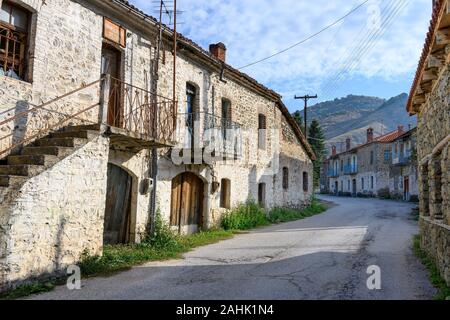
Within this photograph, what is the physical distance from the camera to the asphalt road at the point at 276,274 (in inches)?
224

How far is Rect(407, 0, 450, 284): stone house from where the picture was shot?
5.87m

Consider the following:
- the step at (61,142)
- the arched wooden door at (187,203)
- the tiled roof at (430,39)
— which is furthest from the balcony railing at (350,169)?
the step at (61,142)

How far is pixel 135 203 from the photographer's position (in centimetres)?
977

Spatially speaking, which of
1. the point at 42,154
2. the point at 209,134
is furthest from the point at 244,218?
the point at 42,154

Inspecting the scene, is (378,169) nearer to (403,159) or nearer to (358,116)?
(403,159)

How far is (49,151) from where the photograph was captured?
6875mm

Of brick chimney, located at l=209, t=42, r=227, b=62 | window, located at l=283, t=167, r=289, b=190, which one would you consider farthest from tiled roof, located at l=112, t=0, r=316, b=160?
→ window, located at l=283, t=167, r=289, b=190

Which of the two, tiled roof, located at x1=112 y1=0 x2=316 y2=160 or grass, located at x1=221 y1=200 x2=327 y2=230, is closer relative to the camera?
tiled roof, located at x1=112 y1=0 x2=316 y2=160

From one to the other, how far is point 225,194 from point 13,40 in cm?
902

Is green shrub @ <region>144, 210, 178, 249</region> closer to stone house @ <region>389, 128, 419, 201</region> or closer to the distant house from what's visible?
stone house @ <region>389, 128, 419, 201</region>

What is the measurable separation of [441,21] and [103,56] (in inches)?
293

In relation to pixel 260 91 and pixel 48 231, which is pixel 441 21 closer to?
pixel 48 231

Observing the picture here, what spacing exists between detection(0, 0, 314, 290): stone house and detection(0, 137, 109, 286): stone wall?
18 millimetres

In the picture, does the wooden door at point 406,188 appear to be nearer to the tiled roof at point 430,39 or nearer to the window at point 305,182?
the window at point 305,182
